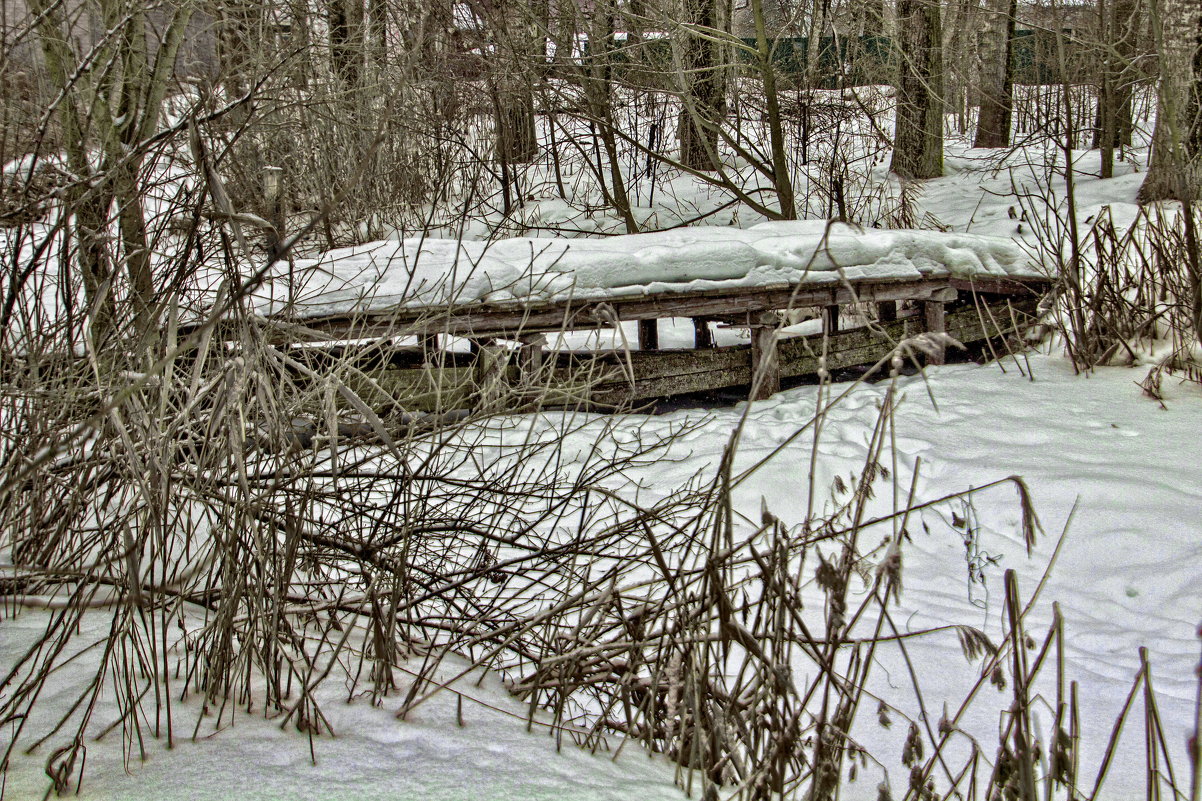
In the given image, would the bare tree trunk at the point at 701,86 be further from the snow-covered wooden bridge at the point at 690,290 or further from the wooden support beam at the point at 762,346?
the wooden support beam at the point at 762,346

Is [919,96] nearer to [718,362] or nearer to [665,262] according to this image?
[718,362]

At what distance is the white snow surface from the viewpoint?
19.2 ft

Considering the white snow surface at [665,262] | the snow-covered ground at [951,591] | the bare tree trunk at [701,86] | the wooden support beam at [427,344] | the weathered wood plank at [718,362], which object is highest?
the bare tree trunk at [701,86]

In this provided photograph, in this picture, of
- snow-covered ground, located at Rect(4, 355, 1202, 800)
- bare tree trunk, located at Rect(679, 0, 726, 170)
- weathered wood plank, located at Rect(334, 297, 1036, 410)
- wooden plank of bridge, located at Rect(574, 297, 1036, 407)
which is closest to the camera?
snow-covered ground, located at Rect(4, 355, 1202, 800)

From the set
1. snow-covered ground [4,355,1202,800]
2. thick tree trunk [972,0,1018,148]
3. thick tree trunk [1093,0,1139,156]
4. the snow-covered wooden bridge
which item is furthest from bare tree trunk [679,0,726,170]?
thick tree trunk [972,0,1018,148]

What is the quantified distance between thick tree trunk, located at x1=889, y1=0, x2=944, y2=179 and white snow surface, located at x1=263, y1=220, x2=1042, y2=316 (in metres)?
4.30

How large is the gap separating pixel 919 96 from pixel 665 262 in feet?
24.2

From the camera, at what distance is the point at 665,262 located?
639 centimetres

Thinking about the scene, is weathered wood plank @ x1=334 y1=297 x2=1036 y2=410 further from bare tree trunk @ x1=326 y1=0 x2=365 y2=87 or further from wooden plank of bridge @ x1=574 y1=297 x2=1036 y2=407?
bare tree trunk @ x1=326 y1=0 x2=365 y2=87

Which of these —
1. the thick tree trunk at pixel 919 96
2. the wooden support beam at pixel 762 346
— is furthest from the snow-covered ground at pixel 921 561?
the thick tree trunk at pixel 919 96

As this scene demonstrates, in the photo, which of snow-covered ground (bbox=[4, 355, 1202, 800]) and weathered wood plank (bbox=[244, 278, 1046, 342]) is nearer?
snow-covered ground (bbox=[4, 355, 1202, 800])

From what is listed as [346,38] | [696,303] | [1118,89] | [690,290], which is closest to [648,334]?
[696,303]

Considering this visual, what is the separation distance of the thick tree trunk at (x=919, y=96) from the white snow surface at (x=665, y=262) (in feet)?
14.1

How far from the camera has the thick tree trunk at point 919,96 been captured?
38.2 ft
